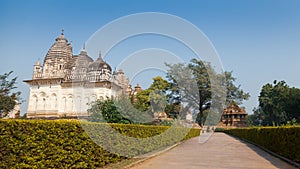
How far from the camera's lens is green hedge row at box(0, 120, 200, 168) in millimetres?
4945

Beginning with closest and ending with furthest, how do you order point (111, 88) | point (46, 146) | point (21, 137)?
point (21, 137) → point (46, 146) → point (111, 88)

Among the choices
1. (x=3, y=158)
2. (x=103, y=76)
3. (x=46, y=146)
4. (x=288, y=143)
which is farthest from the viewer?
(x=103, y=76)

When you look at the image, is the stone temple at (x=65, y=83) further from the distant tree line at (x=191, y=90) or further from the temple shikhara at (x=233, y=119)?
the temple shikhara at (x=233, y=119)

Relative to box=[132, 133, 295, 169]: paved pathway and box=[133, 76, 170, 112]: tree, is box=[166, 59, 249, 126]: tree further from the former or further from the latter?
box=[132, 133, 295, 169]: paved pathway

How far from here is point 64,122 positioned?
651 cm

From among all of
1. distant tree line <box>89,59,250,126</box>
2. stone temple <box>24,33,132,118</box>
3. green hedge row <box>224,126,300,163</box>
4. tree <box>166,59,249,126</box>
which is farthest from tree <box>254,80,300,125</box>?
green hedge row <box>224,126,300,163</box>

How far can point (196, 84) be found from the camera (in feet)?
121

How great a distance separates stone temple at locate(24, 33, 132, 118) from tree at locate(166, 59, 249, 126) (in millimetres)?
9975

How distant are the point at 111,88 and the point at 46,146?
2617 centimetres

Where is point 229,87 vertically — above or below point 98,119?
above

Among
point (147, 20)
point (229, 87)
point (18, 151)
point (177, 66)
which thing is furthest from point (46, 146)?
point (229, 87)

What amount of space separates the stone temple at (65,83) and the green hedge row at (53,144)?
22.5m

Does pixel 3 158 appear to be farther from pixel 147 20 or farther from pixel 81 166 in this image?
pixel 147 20

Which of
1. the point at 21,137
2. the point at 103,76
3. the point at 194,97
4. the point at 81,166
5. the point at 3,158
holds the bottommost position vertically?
the point at 81,166
